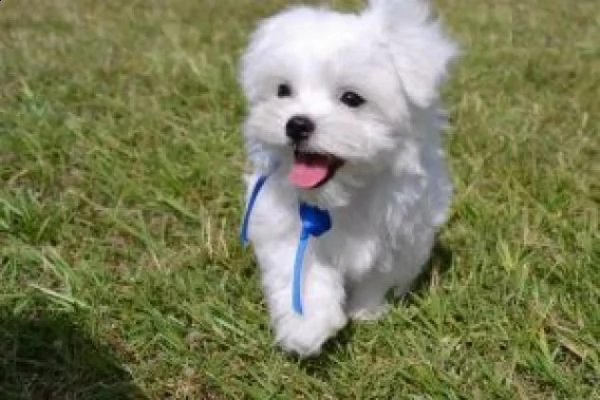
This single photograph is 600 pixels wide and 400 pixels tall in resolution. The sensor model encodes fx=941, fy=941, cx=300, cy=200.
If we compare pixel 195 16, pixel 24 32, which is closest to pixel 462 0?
pixel 195 16

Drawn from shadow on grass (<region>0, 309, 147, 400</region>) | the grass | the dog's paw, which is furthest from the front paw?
shadow on grass (<region>0, 309, 147, 400</region>)

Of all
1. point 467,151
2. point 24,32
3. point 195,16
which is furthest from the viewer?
point 195,16

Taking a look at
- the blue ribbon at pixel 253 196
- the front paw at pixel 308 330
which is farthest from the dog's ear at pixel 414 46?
the front paw at pixel 308 330

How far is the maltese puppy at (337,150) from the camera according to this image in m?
2.56

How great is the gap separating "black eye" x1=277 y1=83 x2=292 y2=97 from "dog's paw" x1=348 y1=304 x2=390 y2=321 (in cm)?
76

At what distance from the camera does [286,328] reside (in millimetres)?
2650

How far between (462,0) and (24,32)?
11.4 feet

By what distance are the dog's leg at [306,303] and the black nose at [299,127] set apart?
42cm

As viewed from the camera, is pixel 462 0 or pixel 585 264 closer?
pixel 585 264

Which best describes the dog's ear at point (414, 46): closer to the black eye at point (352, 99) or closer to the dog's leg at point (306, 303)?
the black eye at point (352, 99)

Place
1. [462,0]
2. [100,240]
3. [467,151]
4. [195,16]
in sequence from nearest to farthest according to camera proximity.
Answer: [100,240]
[467,151]
[195,16]
[462,0]

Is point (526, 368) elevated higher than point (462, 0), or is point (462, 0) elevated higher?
point (526, 368)

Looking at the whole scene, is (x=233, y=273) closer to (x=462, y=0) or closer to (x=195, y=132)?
(x=195, y=132)

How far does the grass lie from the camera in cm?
270
